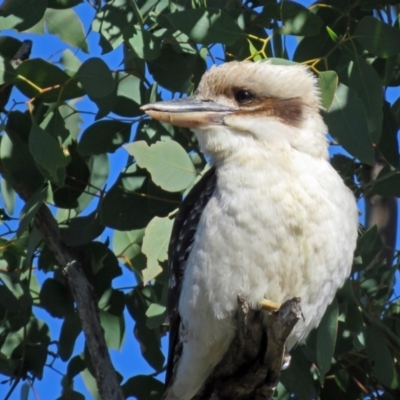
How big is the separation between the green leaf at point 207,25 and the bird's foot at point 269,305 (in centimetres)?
73

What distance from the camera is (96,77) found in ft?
12.9

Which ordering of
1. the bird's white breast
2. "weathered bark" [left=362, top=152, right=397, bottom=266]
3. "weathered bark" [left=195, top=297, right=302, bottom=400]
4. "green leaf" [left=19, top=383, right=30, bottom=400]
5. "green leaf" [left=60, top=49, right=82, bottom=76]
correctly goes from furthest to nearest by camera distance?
"weathered bark" [left=362, top=152, right=397, bottom=266], "green leaf" [left=19, top=383, right=30, bottom=400], "green leaf" [left=60, top=49, right=82, bottom=76], the bird's white breast, "weathered bark" [left=195, top=297, right=302, bottom=400]

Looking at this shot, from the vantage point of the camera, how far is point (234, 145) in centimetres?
396

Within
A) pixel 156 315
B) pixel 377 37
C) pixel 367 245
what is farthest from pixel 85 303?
pixel 377 37

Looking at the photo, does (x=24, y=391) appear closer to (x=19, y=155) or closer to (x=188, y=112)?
(x=19, y=155)

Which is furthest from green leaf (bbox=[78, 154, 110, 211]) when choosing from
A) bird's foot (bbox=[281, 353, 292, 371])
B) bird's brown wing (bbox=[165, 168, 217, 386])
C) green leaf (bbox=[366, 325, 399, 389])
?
green leaf (bbox=[366, 325, 399, 389])

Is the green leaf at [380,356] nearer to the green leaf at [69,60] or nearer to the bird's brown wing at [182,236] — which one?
the bird's brown wing at [182,236]

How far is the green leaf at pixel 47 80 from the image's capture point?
402 cm

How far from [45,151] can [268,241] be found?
663 mm

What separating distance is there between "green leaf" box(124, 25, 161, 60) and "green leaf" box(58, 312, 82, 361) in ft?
3.33

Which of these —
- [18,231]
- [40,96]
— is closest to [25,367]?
[18,231]

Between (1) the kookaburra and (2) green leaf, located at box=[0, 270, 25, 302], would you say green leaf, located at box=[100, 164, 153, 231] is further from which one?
(2) green leaf, located at box=[0, 270, 25, 302]

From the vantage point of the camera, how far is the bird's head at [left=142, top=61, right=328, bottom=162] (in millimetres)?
3969

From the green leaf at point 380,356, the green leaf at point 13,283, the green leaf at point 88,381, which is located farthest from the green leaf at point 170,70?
the green leaf at point 88,381
